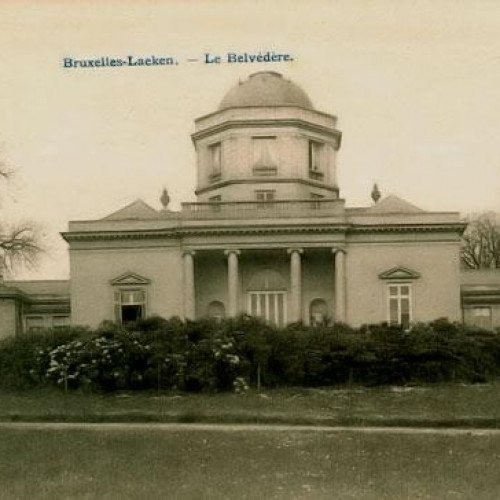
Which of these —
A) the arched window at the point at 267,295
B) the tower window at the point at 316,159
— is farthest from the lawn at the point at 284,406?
the tower window at the point at 316,159

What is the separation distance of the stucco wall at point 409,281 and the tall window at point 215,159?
8.80 metres

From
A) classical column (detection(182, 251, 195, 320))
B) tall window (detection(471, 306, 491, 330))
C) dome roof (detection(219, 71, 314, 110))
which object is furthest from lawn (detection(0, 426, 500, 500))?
dome roof (detection(219, 71, 314, 110))

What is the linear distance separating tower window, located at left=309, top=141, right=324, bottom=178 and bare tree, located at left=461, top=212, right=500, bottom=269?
3587 centimetres

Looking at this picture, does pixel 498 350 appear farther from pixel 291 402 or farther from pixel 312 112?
pixel 312 112

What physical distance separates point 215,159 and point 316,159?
17.3 feet

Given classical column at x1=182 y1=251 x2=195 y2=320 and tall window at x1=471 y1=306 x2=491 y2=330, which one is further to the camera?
tall window at x1=471 y1=306 x2=491 y2=330

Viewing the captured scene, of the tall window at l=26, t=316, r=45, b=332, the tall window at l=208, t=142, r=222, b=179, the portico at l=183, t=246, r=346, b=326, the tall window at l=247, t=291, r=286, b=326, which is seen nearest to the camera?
the portico at l=183, t=246, r=346, b=326

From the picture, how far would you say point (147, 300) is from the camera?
136 feet

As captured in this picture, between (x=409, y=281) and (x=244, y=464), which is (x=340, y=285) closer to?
(x=409, y=281)

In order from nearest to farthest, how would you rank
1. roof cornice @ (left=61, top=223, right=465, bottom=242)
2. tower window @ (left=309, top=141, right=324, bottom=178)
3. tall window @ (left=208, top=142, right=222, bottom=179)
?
roof cornice @ (left=61, top=223, right=465, bottom=242)
tall window @ (left=208, top=142, right=222, bottom=179)
tower window @ (left=309, top=141, right=324, bottom=178)

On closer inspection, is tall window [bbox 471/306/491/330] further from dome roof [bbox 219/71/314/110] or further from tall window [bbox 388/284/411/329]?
dome roof [bbox 219/71/314/110]

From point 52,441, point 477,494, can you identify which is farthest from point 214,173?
point 477,494

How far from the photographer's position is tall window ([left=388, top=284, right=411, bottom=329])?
40719 millimetres

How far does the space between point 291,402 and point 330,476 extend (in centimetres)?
891
